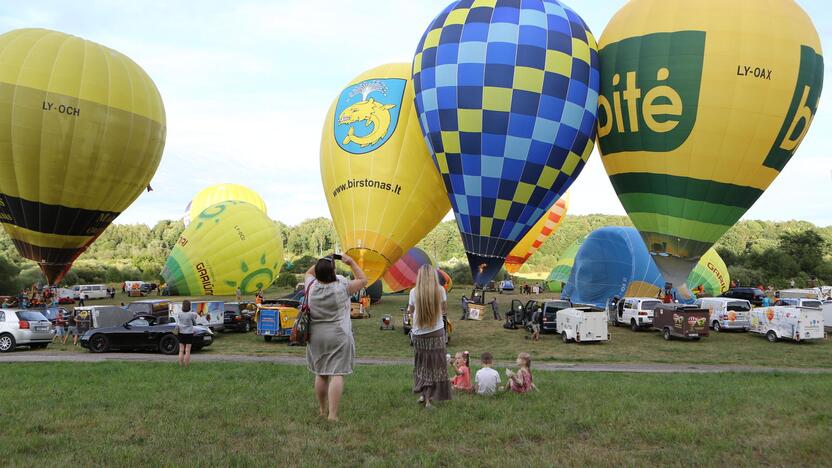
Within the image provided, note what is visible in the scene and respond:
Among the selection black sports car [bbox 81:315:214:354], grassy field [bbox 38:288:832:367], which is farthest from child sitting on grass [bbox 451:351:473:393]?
black sports car [bbox 81:315:214:354]

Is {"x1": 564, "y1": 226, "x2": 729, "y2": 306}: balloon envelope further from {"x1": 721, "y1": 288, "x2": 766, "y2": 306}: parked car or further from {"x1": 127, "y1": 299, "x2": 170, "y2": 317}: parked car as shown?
{"x1": 127, "y1": 299, "x2": 170, "y2": 317}: parked car

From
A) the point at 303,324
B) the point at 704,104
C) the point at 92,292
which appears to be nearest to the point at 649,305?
the point at 704,104

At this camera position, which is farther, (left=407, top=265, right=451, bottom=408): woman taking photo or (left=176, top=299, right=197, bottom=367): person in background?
(left=176, top=299, right=197, bottom=367): person in background

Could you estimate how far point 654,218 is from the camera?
21219 mm

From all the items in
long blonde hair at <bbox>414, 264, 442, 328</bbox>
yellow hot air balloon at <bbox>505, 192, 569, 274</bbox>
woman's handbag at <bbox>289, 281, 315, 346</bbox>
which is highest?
yellow hot air balloon at <bbox>505, 192, 569, 274</bbox>

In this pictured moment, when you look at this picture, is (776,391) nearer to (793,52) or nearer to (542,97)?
(542,97)

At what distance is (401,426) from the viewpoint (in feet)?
20.4

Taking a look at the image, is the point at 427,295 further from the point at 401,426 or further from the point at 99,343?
the point at 99,343

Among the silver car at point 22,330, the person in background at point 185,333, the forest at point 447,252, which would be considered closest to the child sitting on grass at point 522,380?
the person in background at point 185,333

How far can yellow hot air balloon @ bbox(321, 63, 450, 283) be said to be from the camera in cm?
2303

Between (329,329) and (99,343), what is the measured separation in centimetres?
1330

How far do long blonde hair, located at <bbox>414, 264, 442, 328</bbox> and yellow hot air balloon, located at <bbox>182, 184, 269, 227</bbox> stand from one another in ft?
164

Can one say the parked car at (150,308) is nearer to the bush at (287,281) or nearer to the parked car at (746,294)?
the parked car at (746,294)

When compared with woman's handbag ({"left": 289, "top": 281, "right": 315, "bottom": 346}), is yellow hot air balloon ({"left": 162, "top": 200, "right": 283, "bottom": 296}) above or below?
above
